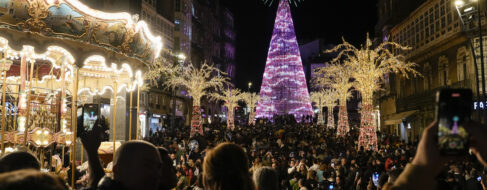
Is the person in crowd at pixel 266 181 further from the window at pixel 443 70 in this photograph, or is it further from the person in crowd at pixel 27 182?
the window at pixel 443 70

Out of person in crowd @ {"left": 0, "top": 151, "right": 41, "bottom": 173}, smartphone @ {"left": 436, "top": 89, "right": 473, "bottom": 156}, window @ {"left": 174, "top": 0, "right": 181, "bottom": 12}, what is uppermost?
window @ {"left": 174, "top": 0, "right": 181, "bottom": 12}

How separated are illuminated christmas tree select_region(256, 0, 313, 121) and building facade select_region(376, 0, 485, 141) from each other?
39.3 ft

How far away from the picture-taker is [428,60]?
3462 centimetres

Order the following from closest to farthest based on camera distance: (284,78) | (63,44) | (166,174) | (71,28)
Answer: (166,174) → (71,28) → (63,44) → (284,78)

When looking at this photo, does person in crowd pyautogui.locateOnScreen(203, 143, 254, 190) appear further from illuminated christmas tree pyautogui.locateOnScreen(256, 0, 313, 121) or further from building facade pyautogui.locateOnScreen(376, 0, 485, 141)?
illuminated christmas tree pyautogui.locateOnScreen(256, 0, 313, 121)

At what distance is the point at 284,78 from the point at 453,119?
52.4 meters

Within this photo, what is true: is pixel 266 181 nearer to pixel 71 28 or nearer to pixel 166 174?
pixel 166 174

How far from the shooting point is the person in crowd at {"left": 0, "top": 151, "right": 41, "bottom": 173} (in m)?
3.35

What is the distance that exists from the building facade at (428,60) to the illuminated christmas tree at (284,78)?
471 inches

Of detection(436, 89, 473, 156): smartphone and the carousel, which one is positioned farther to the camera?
the carousel

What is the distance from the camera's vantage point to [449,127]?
1.84 m

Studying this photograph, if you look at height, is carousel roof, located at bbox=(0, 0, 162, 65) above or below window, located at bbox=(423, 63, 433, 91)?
below

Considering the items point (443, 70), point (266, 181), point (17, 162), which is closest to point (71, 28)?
point (17, 162)

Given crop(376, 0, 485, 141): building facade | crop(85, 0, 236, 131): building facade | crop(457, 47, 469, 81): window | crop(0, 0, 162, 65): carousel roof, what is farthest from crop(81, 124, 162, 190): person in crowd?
crop(457, 47, 469, 81): window
